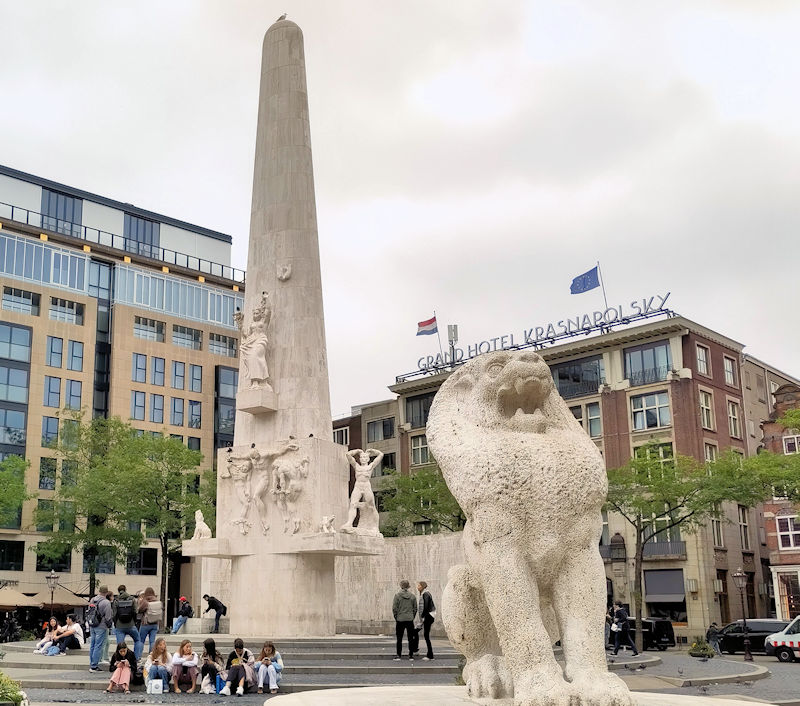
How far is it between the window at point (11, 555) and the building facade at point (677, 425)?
2198 cm

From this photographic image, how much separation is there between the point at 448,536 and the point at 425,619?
9.50m

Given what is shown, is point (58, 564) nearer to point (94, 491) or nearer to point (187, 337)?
point (94, 491)

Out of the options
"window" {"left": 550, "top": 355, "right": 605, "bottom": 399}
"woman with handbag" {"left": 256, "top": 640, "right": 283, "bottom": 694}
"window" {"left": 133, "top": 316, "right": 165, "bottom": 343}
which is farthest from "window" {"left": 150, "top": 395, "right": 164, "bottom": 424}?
"woman with handbag" {"left": 256, "top": 640, "right": 283, "bottom": 694}

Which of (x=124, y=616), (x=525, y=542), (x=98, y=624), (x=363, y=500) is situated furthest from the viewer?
(x=363, y=500)

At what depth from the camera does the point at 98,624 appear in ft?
62.3

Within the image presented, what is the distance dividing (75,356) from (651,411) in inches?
1474

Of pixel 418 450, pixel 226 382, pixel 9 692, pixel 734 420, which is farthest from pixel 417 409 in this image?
pixel 9 692

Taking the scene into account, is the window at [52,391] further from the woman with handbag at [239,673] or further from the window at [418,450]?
the woman with handbag at [239,673]

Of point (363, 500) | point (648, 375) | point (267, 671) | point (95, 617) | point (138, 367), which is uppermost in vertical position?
point (138, 367)

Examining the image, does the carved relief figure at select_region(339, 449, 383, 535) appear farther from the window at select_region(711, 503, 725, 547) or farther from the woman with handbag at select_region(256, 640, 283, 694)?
the window at select_region(711, 503, 725, 547)

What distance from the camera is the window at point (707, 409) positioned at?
50.8 m

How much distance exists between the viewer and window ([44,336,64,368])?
206ft

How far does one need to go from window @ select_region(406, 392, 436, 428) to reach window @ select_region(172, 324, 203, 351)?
59.5ft

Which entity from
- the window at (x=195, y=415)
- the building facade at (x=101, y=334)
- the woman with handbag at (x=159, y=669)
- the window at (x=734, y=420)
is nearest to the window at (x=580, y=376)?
the window at (x=734, y=420)
